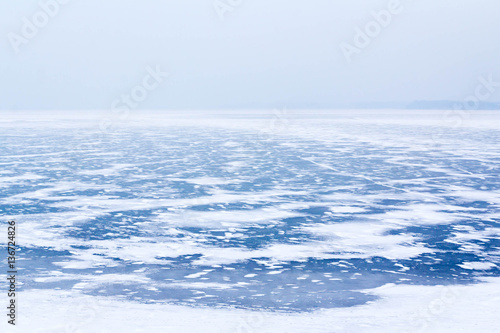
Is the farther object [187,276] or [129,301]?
[187,276]

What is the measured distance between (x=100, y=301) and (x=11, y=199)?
4.17 meters

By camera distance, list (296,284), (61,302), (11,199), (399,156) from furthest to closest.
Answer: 1. (399,156)
2. (11,199)
3. (296,284)
4. (61,302)

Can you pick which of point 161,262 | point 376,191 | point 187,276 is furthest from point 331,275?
point 376,191

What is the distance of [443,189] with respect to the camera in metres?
8.11

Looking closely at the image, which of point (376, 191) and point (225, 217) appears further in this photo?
point (376, 191)

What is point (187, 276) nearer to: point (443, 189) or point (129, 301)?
point (129, 301)

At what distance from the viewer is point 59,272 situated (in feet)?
13.6

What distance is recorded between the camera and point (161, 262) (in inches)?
175

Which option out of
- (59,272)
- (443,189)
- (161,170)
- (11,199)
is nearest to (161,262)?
(59,272)

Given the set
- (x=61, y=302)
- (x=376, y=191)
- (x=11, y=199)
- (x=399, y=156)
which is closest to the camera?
(x=61, y=302)

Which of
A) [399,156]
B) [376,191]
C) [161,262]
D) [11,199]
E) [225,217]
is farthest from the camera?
[399,156]

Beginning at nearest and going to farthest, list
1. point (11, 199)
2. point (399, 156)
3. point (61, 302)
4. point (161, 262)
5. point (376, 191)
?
point (61, 302) → point (161, 262) → point (11, 199) → point (376, 191) → point (399, 156)

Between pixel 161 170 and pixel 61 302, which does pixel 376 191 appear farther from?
pixel 61 302

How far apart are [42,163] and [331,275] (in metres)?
8.67
